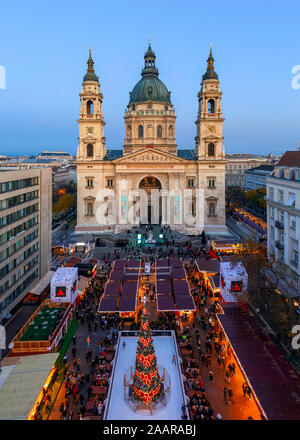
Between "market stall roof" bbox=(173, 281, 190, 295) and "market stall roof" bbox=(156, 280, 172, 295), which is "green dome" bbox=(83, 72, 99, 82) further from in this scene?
"market stall roof" bbox=(173, 281, 190, 295)

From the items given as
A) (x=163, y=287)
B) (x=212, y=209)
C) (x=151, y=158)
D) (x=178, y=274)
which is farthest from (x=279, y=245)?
(x=151, y=158)

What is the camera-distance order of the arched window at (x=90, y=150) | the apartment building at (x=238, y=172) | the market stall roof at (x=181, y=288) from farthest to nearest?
the apartment building at (x=238, y=172) → the arched window at (x=90, y=150) → the market stall roof at (x=181, y=288)

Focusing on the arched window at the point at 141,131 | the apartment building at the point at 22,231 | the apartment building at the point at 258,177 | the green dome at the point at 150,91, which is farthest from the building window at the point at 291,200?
the apartment building at the point at 258,177

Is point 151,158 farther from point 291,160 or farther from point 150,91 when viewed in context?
point 291,160

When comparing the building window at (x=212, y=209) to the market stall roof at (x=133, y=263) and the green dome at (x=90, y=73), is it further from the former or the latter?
the green dome at (x=90, y=73)

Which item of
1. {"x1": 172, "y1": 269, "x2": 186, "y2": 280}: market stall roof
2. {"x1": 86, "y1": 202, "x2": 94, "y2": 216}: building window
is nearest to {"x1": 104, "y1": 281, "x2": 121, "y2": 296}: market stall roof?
{"x1": 172, "y1": 269, "x2": 186, "y2": 280}: market stall roof
